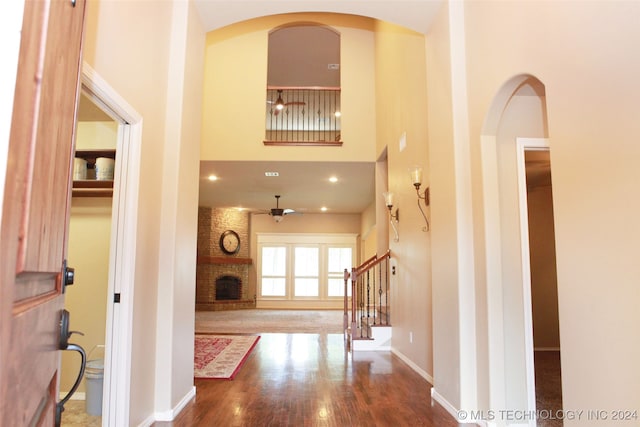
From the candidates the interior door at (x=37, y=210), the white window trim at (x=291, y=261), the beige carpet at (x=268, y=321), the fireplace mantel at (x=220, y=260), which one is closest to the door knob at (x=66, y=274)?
the interior door at (x=37, y=210)

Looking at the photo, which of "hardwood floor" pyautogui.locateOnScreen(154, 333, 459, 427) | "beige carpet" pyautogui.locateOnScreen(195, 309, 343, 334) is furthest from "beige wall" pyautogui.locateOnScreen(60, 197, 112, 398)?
"beige carpet" pyautogui.locateOnScreen(195, 309, 343, 334)

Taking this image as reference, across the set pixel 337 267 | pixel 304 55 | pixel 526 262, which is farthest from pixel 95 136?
pixel 337 267

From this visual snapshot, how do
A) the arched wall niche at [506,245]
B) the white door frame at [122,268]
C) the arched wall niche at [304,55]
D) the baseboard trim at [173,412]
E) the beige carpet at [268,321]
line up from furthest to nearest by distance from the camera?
the arched wall niche at [304,55], the beige carpet at [268,321], the baseboard trim at [173,412], the arched wall niche at [506,245], the white door frame at [122,268]

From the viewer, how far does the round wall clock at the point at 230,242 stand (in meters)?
12.1

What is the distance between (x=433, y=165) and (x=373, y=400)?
7.00 ft

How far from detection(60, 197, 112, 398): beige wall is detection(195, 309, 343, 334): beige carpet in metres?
4.16

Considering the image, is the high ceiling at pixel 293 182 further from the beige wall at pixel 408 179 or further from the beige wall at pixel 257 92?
the beige wall at pixel 408 179

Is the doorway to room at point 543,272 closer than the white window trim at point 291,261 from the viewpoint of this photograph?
Yes

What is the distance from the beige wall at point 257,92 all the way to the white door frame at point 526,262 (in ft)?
13.8

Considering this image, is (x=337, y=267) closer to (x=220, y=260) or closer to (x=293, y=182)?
(x=220, y=260)

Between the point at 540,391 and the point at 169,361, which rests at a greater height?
the point at 169,361

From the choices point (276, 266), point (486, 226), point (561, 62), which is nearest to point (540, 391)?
point (486, 226)

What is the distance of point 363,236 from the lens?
39.9 feet

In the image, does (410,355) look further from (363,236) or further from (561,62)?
(363,236)
